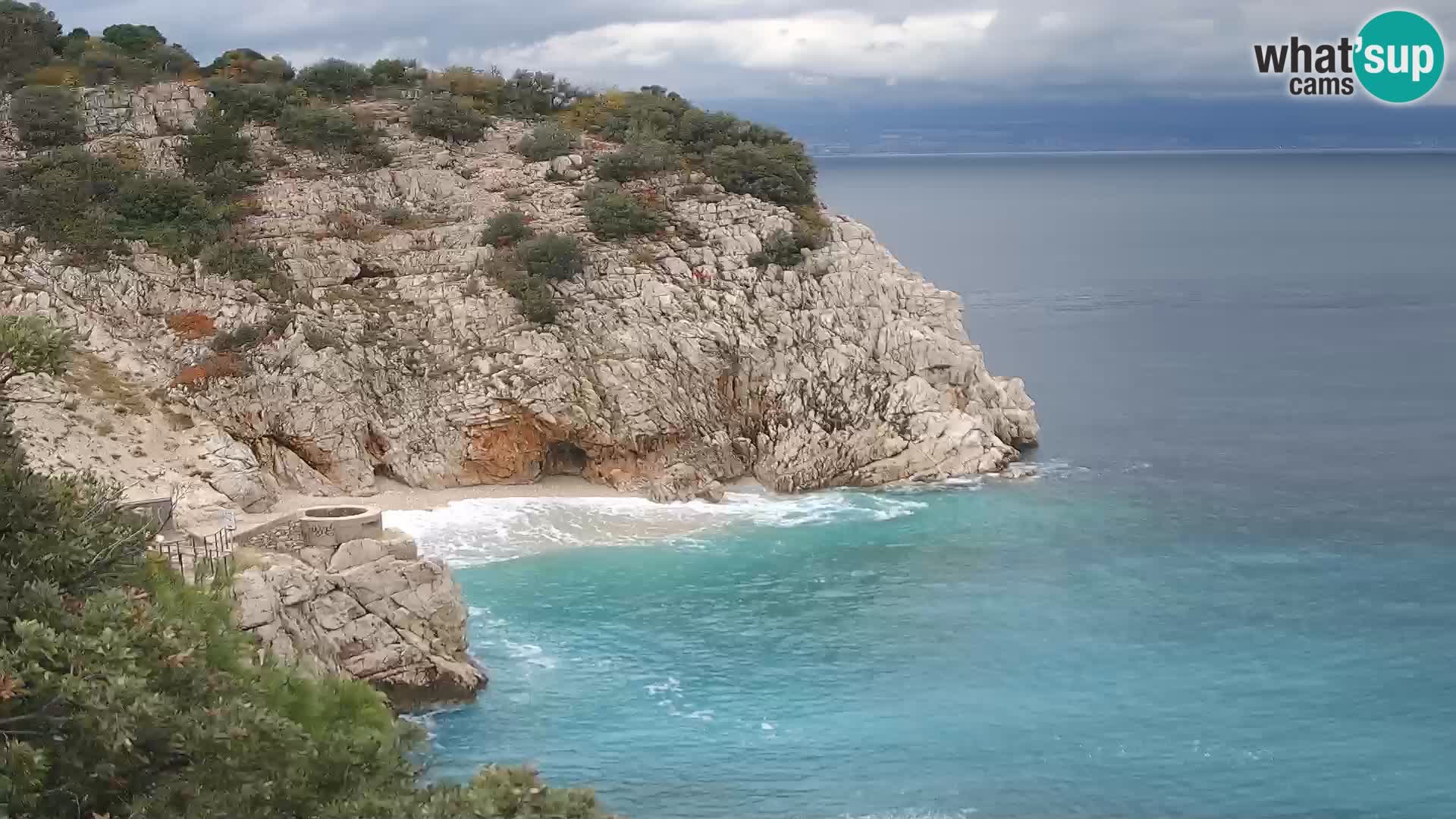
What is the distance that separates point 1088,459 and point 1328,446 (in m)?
8.61

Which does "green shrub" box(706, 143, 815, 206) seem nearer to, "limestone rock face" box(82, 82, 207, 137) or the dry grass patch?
"limestone rock face" box(82, 82, 207, 137)

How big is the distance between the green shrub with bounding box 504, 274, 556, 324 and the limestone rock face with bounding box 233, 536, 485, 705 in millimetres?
16124

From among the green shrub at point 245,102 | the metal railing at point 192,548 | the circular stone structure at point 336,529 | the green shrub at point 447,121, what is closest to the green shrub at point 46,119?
the green shrub at point 245,102

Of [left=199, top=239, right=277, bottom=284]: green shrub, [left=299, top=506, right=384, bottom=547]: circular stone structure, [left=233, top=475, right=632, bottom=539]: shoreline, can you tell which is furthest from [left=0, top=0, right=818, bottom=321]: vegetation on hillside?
[left=299, top=506, right=384, bottom=547]: circular stone structure

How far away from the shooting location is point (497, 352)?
44.5 metres

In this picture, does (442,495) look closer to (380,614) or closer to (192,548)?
(380,614)

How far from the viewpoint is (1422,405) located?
57344 mm

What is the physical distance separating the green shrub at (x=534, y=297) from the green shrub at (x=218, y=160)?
385 inches

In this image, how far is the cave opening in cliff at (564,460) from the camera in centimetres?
4472

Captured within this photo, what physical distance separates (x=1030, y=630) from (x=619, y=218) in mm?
21652

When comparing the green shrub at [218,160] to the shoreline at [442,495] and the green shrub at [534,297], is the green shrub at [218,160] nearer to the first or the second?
the green shrub at [534,297]

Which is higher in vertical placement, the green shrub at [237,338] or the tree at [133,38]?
the tree at [133,38]

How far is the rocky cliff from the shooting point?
4209 centimetres

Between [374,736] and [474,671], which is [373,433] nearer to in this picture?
[474,671]
